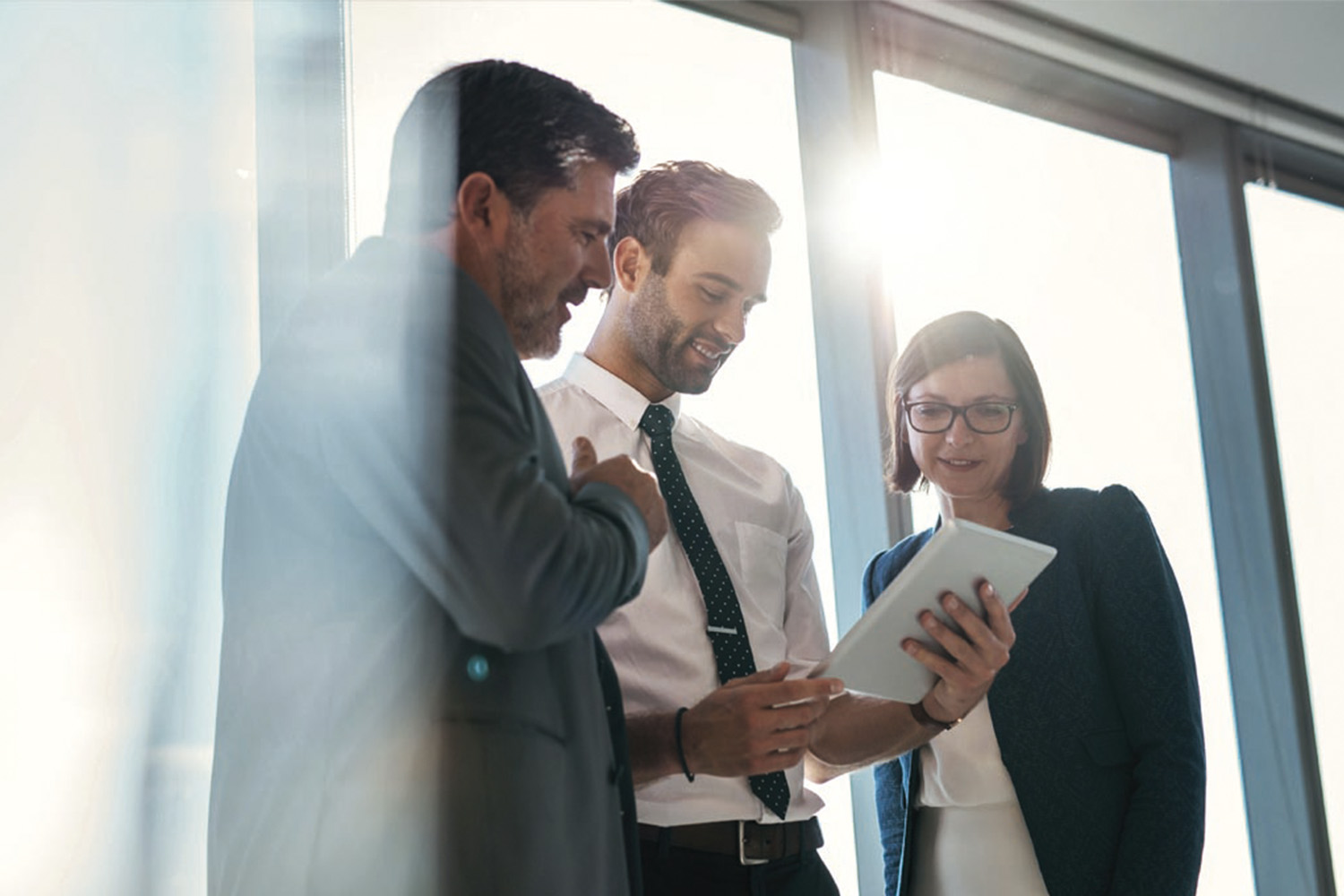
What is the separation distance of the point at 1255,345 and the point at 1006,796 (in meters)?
2.14

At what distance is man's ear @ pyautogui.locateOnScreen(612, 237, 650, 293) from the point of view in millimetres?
1758

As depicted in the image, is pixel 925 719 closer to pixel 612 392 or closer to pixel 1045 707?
pixel 1045 707

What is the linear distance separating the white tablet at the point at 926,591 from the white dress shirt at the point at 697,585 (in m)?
0.13

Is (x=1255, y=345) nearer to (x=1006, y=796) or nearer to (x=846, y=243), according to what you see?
(x=846, y=243)

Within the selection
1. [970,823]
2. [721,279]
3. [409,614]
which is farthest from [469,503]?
[970,823]

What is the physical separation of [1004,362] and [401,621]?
1152 mm

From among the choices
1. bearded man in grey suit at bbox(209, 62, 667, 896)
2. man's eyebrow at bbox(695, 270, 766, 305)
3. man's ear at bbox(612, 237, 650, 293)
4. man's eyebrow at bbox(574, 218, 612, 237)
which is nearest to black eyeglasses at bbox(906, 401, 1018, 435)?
man's eyebrow at bbox(695, 270, 766, 305)

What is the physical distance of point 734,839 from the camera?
1.46 metres

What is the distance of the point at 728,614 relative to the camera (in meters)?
1.55

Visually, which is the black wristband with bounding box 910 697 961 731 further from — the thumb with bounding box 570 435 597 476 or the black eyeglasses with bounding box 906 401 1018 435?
the thumb with bounding box 570 435 597 476

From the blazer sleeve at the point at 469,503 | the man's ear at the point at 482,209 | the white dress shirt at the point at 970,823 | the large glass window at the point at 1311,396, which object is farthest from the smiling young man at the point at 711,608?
the large glass window at the point at 1311,396

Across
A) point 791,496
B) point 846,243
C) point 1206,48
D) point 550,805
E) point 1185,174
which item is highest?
point 1206,48

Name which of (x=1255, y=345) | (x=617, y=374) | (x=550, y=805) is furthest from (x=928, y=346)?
(x=1255, y=345)

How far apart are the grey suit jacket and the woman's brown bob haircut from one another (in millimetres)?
964
